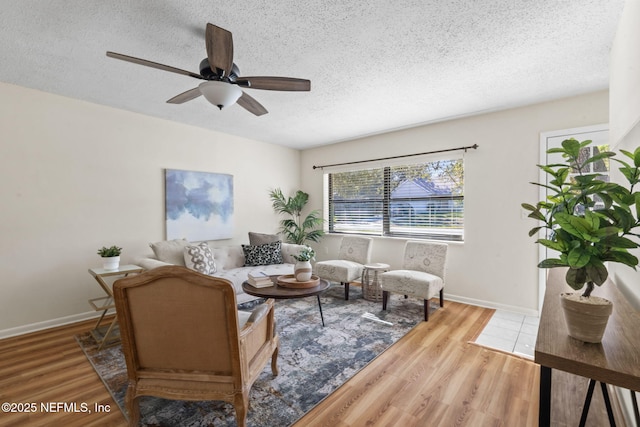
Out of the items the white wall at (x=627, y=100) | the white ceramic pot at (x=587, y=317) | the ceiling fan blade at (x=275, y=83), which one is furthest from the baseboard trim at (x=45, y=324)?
the white wall at (x=627, y=100)

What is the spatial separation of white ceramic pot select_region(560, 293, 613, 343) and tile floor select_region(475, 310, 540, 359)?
1.88 metres

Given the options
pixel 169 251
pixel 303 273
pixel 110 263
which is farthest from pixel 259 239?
pixel 110 263

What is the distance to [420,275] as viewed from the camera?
11.2 ft

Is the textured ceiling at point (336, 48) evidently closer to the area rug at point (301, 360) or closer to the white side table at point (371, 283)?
the white side table at point (371, 283)

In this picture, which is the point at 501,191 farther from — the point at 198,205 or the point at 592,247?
the point at 198,205

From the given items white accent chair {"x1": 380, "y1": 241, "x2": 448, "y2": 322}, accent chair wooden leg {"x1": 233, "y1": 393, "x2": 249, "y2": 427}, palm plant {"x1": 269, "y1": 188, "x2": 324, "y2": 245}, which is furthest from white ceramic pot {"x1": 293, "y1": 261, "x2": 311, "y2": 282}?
palm plant {"x1": 269, "y1": 188, "x2": 324, "y2": 245}

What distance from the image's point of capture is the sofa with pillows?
341 cm

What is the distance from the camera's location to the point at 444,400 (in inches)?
75.0

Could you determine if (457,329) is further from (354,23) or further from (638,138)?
(354,23)

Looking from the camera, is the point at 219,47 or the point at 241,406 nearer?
the point at 241,406

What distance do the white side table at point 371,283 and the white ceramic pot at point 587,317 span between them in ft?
9.71

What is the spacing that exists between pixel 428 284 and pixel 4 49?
428 cm

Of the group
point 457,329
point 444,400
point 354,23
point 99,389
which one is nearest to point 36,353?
point 99,389

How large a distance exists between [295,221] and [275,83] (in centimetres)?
378
